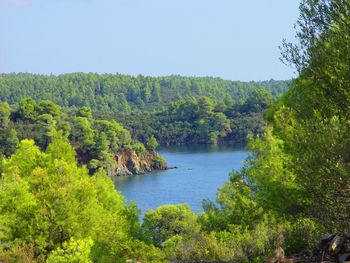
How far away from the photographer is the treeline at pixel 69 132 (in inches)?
4503

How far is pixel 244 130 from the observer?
592 feet

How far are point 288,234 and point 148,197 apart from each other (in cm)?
6674

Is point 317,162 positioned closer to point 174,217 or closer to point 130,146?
point 174,217

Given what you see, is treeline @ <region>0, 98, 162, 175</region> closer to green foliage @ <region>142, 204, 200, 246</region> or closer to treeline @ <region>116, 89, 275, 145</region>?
treeline @ <region>116, 89, 275, 145</region>

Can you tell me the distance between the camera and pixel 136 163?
417 ft

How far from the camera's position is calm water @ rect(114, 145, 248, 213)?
271 feet

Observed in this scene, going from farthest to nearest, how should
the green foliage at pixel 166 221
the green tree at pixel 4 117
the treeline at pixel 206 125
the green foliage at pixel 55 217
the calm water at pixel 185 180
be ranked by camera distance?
the treeline at pixel 206 125 < the green tree at pixel 4 117 < the calm water at pixel 185 180 < the green foliage at pixel 166 221 < the green foliage at pixel 55 217

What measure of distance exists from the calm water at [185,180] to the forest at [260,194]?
39.5 m

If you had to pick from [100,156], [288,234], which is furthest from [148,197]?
[288,234]

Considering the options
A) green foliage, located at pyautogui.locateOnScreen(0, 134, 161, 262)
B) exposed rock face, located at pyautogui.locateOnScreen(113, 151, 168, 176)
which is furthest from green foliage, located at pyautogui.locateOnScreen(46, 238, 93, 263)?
exposed rock face, located at pyautogui.locateOnScreen(113, 151, 168, 176)

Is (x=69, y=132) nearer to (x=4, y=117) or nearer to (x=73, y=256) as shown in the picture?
(x=4, y=117)

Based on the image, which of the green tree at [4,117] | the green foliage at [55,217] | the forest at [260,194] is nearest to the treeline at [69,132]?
the green tree at [4,117]

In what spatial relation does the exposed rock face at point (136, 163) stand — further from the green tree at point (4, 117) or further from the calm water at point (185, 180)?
the green tree at point (4, 117)

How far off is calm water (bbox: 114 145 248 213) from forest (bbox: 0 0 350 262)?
39.5 m
